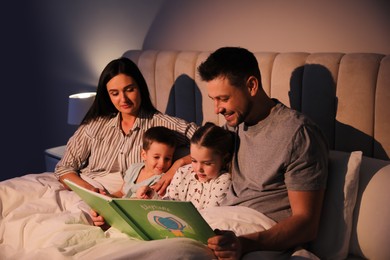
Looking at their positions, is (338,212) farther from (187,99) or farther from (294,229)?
(187,99)

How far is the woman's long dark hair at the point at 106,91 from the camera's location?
2367 mm

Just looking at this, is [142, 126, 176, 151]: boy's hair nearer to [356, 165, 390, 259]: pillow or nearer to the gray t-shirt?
the gray t-shirt

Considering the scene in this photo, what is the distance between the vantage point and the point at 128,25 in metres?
3.41

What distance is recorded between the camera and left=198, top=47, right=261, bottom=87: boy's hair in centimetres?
168

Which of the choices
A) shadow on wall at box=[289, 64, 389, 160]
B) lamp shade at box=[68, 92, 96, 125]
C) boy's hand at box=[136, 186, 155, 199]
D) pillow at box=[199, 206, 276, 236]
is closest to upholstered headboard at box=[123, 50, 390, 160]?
shadow on wall at box=[289, 64, 389, 160]

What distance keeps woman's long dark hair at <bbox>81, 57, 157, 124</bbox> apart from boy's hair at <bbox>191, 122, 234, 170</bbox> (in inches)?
23.2

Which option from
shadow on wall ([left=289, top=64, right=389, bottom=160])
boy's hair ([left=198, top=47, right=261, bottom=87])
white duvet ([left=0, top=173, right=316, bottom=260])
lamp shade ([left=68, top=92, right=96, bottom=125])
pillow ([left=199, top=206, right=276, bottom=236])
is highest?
boy's hair ([left=198, top=47, right=261, bottom=87])

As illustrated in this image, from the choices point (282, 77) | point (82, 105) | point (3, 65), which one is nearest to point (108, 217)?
point (282, 77)

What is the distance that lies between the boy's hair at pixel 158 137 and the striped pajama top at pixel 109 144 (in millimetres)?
147

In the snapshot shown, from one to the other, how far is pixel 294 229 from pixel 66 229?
0.84 meters

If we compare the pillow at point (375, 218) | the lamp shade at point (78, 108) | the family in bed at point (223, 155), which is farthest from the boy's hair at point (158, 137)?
the lamp shade at point (78, 108)

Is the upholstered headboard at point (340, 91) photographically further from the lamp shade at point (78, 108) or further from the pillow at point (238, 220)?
→ the lamp shade at point (78, 108)

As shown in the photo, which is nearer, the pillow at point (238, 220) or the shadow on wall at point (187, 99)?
the pillow at point (238, 220)

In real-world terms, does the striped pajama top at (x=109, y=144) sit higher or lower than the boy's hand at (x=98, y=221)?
higher
